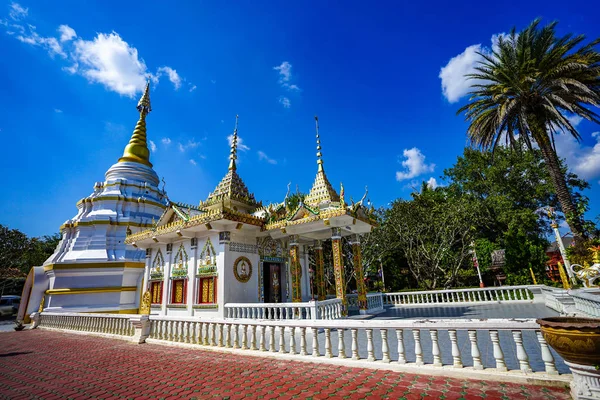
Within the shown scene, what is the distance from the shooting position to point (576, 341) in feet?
10.5

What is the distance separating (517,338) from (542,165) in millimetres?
33828

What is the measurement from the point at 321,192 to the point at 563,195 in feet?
39.5

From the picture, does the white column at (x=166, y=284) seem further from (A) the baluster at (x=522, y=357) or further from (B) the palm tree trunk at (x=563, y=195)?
(B) the palm tree trunk at (x=563, y=195)

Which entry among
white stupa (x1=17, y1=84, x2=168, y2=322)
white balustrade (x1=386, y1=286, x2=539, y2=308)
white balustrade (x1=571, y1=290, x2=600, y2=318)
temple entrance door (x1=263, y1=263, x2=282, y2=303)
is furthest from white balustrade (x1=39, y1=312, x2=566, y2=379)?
white balustrade (x1=386, y1=286, x2=539, y2=308)

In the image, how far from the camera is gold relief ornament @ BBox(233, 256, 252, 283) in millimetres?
12180

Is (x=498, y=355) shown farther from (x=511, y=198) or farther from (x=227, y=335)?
(x=511, y=198)

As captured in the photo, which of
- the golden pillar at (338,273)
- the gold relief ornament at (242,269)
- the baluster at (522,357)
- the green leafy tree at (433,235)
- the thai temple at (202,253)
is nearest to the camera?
the baluster at (522,357)

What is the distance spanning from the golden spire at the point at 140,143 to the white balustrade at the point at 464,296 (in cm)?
2183

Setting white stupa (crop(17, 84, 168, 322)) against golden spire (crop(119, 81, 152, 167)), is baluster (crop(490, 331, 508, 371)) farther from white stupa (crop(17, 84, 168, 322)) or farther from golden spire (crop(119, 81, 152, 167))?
golden spire (crop(119, 81, 152, 167))

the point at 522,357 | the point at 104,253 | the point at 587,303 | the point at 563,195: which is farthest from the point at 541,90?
the point at 104,253

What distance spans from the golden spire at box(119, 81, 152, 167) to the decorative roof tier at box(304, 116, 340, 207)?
56.5ft

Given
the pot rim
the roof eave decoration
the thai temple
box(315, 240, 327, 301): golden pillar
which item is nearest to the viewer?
the pot rim

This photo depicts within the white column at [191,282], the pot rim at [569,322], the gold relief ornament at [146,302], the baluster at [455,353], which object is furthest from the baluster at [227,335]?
the pot rim at [569,322]

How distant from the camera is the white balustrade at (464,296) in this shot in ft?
51.4
